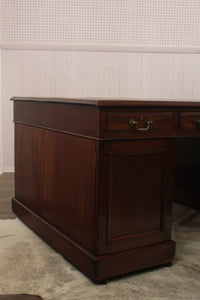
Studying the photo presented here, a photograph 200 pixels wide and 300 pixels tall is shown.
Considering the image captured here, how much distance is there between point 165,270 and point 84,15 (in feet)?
11.8

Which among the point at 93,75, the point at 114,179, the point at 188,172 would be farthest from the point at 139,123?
the point at 93,75

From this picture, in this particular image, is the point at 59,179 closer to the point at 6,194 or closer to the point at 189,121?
the point at 189,121

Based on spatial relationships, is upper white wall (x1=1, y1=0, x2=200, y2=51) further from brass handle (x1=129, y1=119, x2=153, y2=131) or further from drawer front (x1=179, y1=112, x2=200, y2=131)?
brass handle (x1=129, y1=119, x2=153, y2=131)

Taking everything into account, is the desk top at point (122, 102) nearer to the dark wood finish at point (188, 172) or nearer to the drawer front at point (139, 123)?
the drawer front at point (139, 123)

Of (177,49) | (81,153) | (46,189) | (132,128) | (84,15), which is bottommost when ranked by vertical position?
(46,189)

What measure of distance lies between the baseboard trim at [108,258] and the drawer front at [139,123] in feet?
2.23

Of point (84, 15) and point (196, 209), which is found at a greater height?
point (84, 15)

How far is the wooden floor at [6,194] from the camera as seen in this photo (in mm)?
3366

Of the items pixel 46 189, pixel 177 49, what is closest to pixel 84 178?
pixel 46 189

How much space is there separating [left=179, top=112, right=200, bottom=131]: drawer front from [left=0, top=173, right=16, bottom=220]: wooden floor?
5.59 feet

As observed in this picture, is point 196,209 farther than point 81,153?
Yes

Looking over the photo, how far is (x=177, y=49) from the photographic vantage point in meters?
5.11

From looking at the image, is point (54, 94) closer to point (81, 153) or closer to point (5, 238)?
point (5, 238)

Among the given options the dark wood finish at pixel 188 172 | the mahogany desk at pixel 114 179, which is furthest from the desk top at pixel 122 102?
the dark wood finish at pixel 188 172
